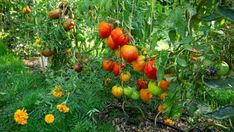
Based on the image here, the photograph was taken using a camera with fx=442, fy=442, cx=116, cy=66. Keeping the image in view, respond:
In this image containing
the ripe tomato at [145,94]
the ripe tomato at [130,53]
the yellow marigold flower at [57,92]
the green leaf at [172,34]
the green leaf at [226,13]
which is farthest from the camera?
the yellow marigold flower at [57,92]

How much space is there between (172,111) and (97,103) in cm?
83

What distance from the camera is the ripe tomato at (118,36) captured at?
6.38 feet

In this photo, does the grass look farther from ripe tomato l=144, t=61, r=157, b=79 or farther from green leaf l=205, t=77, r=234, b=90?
green leaf l=205, t=77, r=234, b=90

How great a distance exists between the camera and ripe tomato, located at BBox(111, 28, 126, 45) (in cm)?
194

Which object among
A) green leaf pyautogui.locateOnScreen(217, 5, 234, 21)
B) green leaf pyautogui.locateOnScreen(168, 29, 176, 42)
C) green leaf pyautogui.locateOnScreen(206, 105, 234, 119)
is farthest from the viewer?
green leaf pyautogui.locateOnScreen(168, 29, 176, 42)

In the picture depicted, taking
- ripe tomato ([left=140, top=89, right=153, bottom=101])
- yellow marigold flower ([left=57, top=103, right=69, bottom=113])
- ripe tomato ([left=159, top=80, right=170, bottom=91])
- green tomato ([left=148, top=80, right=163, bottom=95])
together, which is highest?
ripe tomato ([left=159, top=80, right=170, bottom=91])

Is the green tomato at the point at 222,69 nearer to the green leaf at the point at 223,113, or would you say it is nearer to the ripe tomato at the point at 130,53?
the green leaf at the point at 223,113

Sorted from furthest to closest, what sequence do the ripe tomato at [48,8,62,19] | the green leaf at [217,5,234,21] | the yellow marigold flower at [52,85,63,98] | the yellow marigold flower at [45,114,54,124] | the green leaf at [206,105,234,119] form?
the ripe tomato at [48,8,62,19]
the yellow marigold flower at [52,85,63,98]
the yellow marigold flower at [45,114,54,124]
the green leaf at [206,105,234,119]
the green leaf at [217,5,234,21]

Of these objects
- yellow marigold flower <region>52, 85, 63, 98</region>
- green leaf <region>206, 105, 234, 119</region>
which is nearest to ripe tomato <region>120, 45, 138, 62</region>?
green leaf <region>206, 105, 234, 119</region>

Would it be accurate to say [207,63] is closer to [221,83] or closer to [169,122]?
[221,83]

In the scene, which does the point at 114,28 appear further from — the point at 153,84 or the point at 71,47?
the point at 71,47

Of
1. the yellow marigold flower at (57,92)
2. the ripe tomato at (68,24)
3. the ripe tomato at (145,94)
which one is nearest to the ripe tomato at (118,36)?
the ripe tomato at (145,94)

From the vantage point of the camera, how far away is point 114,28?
81.5 inches

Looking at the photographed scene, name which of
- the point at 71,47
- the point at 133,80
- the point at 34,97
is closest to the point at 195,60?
the point at 133,80
